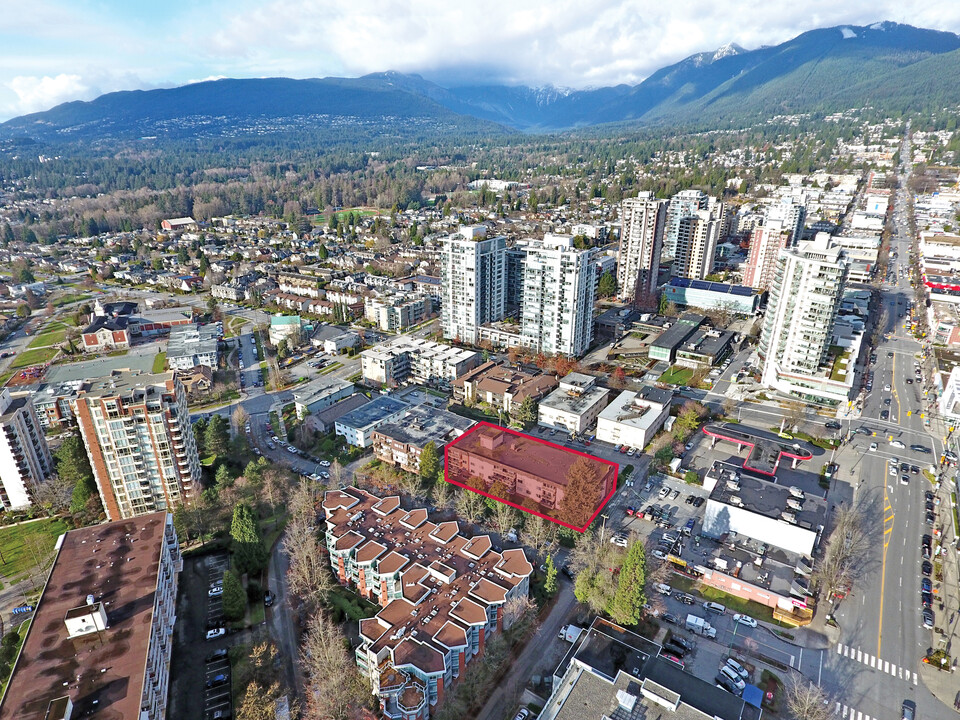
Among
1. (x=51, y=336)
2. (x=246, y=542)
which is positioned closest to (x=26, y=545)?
(x=246, y=542)

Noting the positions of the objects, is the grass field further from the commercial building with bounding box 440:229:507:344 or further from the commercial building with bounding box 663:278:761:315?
the commercial building with bounding box 663:278:761:315

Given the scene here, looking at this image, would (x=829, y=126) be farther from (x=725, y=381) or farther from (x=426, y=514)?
(x=426, y=514)

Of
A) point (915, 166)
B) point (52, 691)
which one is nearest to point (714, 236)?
point (52, 691)

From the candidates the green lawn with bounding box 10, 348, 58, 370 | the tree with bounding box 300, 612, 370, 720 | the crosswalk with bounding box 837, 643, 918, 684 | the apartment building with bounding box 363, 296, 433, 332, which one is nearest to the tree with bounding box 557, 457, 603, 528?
the crosswalk with bounding box 837, 643, 918, 684

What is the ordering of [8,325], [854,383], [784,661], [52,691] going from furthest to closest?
[8,325]
[854,383]
[784,661]
[52,691]

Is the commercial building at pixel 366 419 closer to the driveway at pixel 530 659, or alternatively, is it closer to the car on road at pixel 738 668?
the driveway at pixel 530 659

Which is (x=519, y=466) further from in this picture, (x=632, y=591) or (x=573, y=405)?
(x=632, y=591)

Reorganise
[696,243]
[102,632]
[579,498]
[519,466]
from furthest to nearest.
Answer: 1. [696,243]
2. [519,466]
3. [579,498]
4. [102,632]
